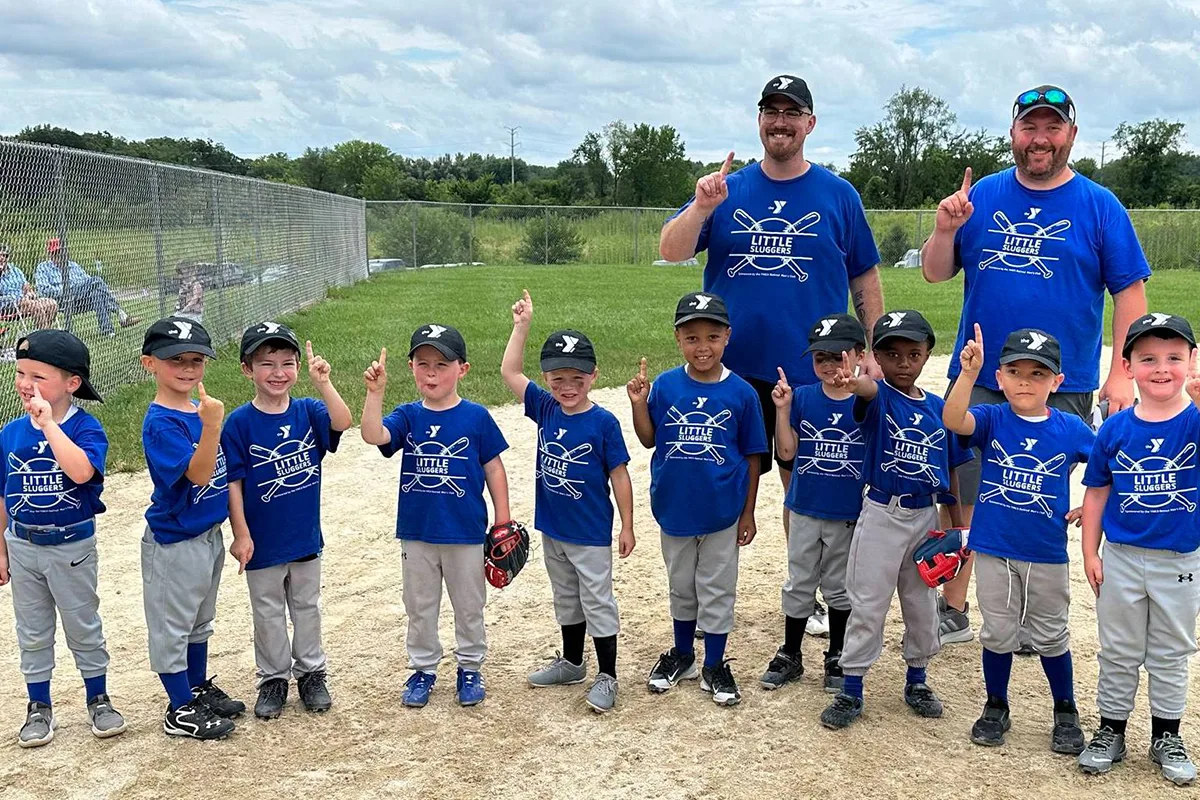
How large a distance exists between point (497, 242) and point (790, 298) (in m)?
33.0

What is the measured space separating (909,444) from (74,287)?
833 centimetres

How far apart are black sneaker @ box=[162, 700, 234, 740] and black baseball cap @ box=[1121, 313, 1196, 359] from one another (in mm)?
3659

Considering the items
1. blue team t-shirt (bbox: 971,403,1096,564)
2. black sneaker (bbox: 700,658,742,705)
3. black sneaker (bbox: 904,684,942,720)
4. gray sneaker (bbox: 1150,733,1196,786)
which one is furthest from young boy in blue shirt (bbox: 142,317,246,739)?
gray sneaker (bbox: 1150,733,1196,786)

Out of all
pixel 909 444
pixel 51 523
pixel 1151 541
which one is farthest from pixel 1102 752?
pixel 51 523

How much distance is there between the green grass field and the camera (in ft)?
33.4

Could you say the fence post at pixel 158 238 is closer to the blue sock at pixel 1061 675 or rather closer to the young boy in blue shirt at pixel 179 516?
the young boy in blue shirt at pixel 179 516

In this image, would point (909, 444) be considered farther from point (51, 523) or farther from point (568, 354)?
point (51, 523)

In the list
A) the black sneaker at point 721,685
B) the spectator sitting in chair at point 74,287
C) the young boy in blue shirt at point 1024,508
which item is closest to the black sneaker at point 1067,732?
the young boy in blue shirt at point 1024,508

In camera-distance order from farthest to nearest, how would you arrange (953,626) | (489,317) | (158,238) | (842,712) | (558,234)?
(558,234) < (489,317) < (158,238) < (953,626) < (842,712)

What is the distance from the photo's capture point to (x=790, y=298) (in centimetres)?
437

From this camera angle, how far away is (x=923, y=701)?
4.09 meters

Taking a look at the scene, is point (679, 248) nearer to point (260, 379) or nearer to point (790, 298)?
point (790, 298)

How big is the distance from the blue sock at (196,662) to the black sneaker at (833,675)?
258cm

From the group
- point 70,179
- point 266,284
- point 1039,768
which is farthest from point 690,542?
point 266,284
